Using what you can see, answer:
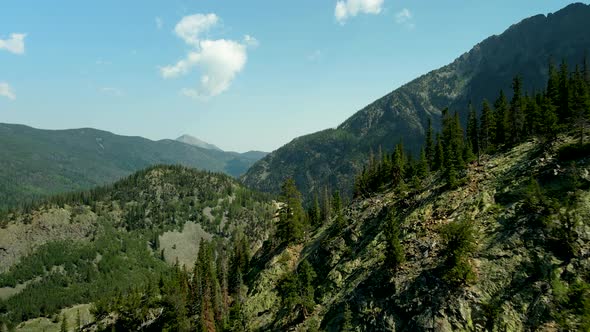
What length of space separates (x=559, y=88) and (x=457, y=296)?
82.8 m

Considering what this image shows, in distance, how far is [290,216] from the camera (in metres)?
111

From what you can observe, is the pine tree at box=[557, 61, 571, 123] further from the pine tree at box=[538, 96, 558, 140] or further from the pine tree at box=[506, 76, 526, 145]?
the pine tree at box=[506, 76, 526, 145]

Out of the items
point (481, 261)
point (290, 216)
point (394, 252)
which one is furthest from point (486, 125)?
point (290, 216)

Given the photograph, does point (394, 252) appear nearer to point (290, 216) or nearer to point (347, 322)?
point (347, 322)

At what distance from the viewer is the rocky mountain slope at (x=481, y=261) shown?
1932 inches

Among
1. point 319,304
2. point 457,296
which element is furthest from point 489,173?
point 319,304

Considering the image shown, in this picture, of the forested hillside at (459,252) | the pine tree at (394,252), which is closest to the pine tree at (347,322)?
the forested hillside at (459,252)

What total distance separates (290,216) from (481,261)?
62.0 metres

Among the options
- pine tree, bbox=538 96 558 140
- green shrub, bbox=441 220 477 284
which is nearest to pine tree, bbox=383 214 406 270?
green shrub, bbox=441 220 477 284

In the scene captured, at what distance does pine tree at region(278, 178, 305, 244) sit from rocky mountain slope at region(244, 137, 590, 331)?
886 inches

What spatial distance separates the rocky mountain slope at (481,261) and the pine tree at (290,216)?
2250 centimetres

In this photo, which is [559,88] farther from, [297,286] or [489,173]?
[297,286]

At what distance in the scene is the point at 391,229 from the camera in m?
68.1

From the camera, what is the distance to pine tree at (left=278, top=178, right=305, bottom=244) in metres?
111
